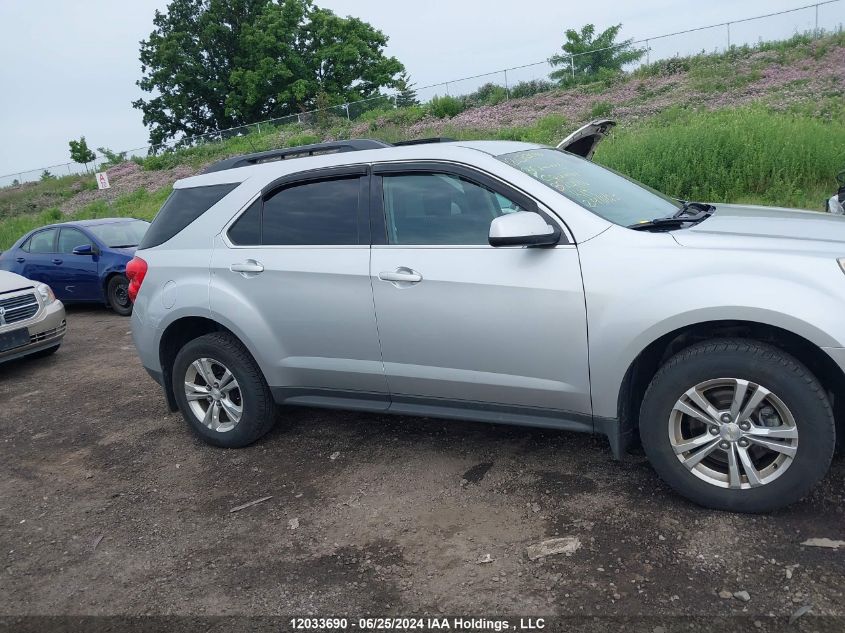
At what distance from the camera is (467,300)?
11.7 feet

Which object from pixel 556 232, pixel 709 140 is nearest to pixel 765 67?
pixel 709 140

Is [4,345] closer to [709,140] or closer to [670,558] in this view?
[670,558]

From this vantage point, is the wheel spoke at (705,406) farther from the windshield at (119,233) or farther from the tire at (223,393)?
the windshield at (119,233)

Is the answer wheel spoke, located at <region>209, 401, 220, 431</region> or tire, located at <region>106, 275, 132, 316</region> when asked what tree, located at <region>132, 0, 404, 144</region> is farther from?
wheel spoke, located at <region>209, 401, 220, 431</region>

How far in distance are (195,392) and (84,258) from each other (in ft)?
23.4

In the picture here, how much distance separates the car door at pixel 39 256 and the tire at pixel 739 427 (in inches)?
415

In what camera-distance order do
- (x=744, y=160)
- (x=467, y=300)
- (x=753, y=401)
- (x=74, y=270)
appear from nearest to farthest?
(x=753, y=401)
(x=467, y=300)
(x=744, y=160)
(x=74, y=270)

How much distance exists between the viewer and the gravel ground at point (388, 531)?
2.79m

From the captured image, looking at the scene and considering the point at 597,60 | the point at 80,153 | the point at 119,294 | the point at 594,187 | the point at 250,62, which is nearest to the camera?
the point at 594,187

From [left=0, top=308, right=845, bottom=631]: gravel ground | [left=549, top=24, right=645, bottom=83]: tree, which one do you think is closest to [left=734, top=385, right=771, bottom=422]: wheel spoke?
[left=0, top=308, right=845, bottom=631]: gravel ground

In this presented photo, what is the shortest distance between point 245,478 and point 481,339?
1797 mm

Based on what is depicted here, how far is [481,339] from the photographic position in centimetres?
356

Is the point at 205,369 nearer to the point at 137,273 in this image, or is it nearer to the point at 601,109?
the point at 137,273

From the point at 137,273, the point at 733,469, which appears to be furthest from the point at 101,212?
the point at 733,469
